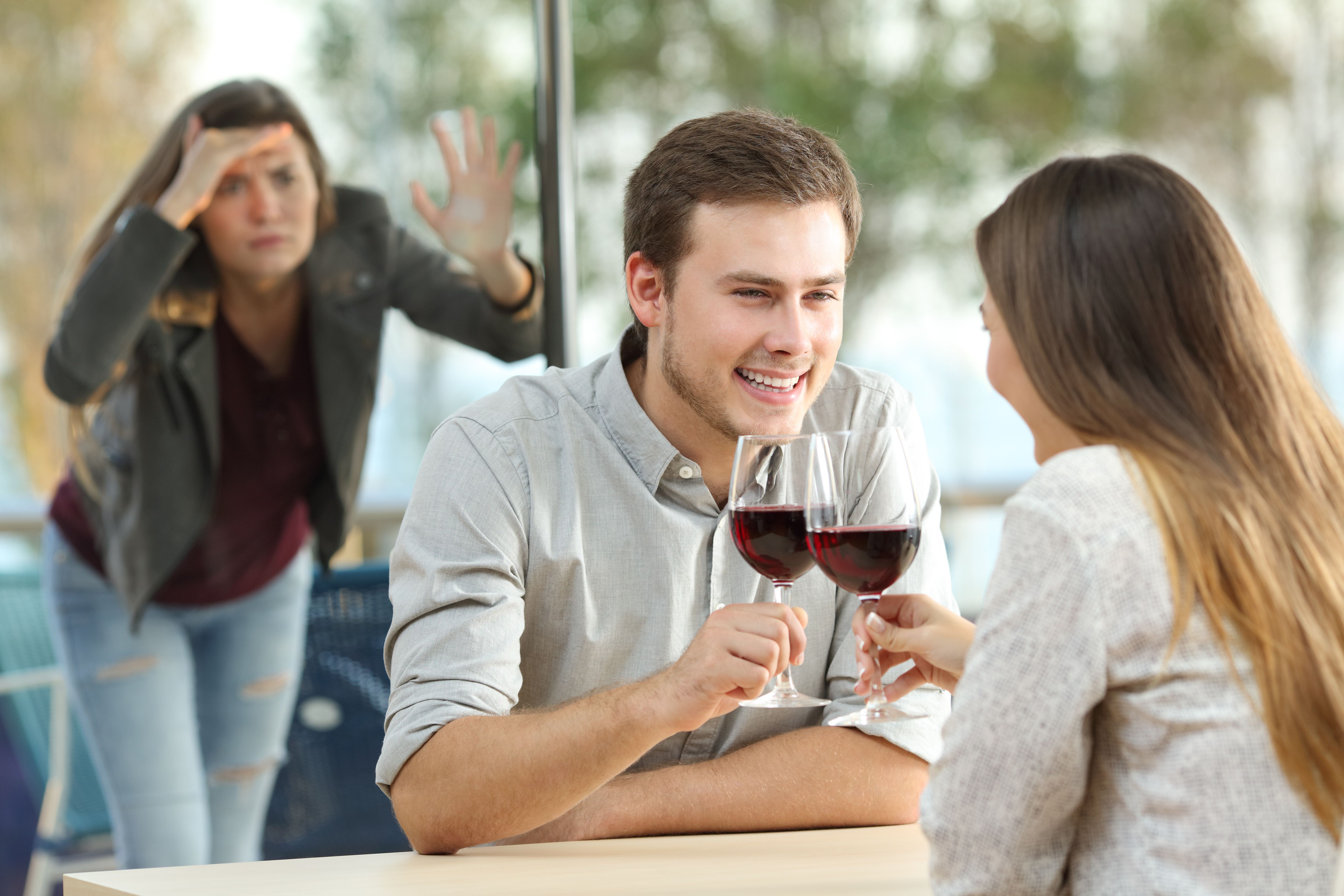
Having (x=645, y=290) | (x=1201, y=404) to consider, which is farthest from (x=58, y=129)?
(x=1201, y=404)

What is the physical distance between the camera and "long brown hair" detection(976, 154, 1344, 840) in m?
0.76

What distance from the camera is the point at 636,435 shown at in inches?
59.6

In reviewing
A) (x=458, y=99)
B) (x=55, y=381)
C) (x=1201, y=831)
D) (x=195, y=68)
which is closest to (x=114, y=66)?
(x=195, y=68)

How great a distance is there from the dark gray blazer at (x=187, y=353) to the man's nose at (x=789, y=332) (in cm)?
102

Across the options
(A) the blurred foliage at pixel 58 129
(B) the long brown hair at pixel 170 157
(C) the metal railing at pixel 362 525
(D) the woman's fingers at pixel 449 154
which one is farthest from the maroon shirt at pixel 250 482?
(A) the blurred foliage at pixel 58 129

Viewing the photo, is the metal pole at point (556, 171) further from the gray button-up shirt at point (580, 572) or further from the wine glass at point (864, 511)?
the wine glass at point (864, 511)

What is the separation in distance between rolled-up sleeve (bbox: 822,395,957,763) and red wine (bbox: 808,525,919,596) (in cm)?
25

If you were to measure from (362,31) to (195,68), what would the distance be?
0.44 meters

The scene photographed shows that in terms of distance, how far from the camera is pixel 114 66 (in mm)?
3258

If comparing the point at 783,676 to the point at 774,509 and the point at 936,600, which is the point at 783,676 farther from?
the point at 936,600

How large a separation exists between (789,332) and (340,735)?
59.7 inches

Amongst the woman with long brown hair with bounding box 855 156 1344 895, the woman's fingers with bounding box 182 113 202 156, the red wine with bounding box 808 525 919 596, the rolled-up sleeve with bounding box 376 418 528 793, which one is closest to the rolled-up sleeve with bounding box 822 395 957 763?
the red wine with bounding box 808 525 919 596

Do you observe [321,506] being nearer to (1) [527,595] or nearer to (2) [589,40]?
(1) [527,595]

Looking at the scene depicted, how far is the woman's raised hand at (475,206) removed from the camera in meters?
2.41
